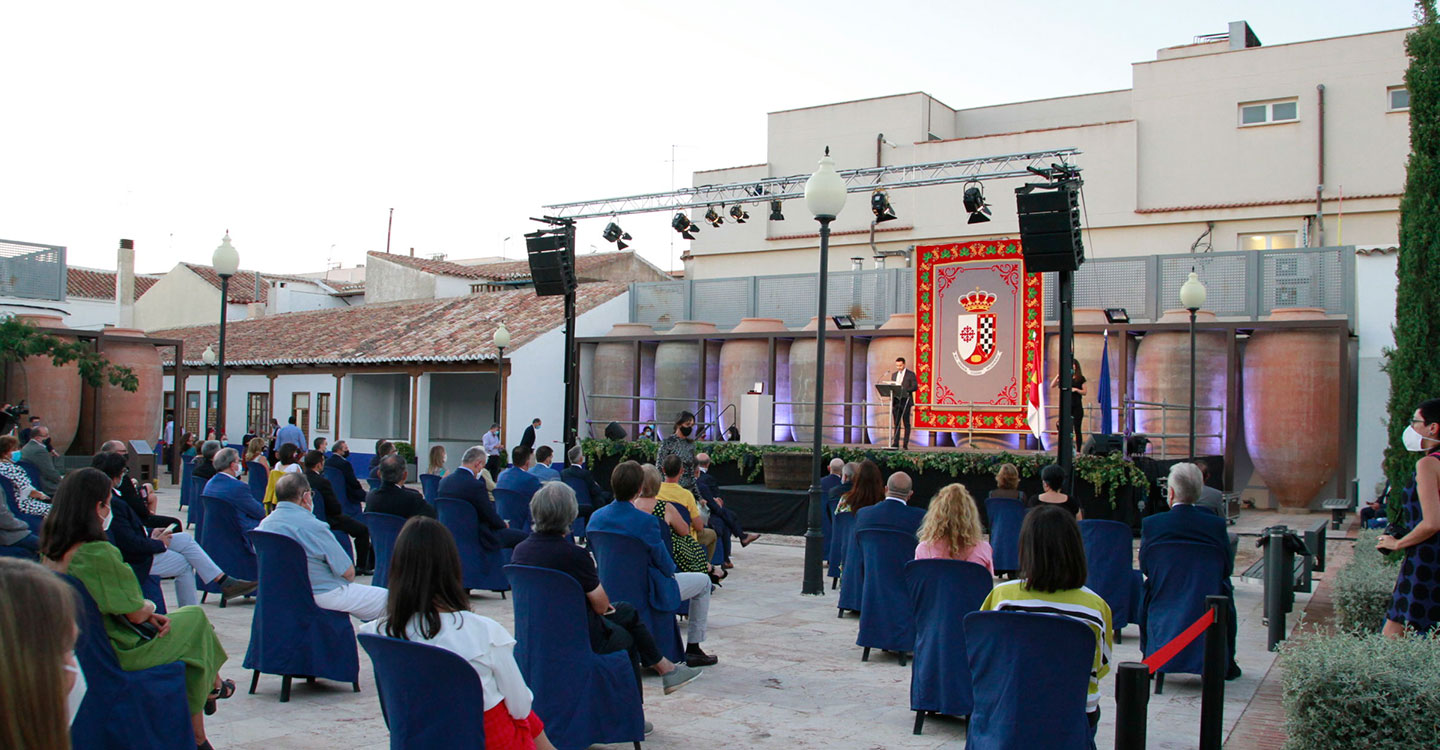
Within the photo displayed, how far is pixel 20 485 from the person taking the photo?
7.11 meters

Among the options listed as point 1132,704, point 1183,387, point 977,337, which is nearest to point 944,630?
point 1132,704

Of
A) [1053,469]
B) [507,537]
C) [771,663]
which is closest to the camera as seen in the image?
[771,663]

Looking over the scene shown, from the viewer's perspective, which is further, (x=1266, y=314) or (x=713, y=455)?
(x=1266, y=314)

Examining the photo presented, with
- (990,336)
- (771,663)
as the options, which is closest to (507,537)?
(771,663)

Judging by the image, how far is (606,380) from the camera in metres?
25.4

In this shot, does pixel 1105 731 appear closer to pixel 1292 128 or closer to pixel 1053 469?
pixel 1053 469

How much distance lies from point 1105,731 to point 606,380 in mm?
20414

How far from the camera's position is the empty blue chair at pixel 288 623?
18.9ft

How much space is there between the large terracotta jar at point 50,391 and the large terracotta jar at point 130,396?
637mm

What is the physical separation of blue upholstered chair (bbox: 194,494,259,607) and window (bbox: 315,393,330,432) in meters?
21.0

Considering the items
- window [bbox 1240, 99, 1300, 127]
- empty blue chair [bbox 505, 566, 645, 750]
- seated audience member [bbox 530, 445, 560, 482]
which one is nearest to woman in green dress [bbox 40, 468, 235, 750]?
empty blue chair [bbox 505, 566, 645, 750]

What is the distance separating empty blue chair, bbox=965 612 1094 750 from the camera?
3766mm

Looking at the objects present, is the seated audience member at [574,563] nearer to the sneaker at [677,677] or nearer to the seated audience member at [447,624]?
the sneaker at [677,677]

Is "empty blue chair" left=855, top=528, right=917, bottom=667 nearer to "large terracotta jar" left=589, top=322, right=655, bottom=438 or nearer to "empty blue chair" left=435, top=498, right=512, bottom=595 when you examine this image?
"empty blue chair" left=435, top=498, right=512, bottom=595
